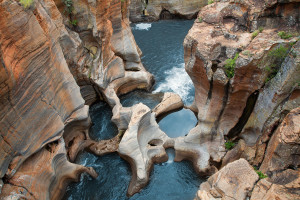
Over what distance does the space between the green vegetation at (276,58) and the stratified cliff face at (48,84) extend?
864 cm

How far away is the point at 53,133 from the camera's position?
10.4 meters

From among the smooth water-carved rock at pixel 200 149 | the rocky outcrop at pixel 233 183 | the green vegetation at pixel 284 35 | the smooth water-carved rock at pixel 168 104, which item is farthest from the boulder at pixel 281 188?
the smooth water-carved rock at pixel 168 104

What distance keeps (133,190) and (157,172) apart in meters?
1.68

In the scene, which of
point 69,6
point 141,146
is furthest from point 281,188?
point 69,6

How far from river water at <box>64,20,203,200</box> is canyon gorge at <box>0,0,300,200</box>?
0.06 m

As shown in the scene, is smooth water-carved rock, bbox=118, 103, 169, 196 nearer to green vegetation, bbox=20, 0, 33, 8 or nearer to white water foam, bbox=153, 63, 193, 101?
white water foam, bbox=153, 63, 193, 101

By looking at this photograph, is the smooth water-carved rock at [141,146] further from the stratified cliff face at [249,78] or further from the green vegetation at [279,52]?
the green vegetation at [279,52]

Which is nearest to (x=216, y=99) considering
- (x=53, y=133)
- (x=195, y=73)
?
(x=195, y=73)

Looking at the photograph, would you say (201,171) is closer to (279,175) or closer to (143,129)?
(143,129)

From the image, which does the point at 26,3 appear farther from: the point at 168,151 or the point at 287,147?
the point at 287,147

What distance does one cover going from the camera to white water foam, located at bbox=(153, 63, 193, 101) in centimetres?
1759

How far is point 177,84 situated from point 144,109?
6.02 m

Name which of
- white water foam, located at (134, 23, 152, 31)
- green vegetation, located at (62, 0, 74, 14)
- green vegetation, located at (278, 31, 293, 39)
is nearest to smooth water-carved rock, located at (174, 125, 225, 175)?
green vegetation, located at (278, 31, 293, 39)

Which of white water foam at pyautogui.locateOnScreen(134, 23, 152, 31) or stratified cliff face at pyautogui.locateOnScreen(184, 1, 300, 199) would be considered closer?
stratified cliff face at pyautogui.locateOnScreen(184, 1, 300, 199)
